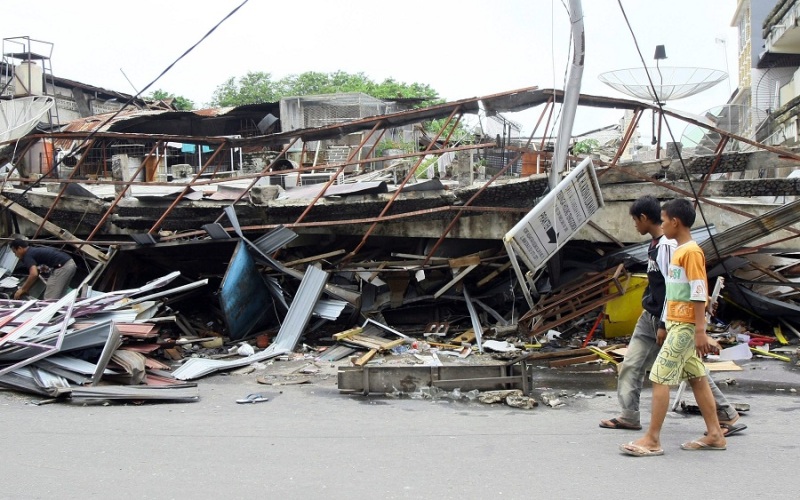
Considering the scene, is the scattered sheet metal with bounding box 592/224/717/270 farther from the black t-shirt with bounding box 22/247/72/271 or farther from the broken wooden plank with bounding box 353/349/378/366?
the black t-shirt with bounding box 22/247/72/271

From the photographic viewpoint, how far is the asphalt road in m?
3.81

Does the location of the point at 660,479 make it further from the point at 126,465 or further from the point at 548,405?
the point at 126,465

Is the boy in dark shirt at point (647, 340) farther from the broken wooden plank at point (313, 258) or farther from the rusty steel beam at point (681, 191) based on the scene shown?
the broken wooden plank at point (313, 258)

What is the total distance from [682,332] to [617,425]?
3.62ft

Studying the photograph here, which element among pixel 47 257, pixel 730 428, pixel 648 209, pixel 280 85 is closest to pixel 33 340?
pixel 47 257

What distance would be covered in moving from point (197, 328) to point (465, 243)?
4039 mm

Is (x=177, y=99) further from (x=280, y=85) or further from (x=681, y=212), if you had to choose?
(x=681, y=212)

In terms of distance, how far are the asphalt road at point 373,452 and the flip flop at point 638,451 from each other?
0.04 m

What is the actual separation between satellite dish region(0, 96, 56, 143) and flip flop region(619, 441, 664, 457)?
10.9 meters

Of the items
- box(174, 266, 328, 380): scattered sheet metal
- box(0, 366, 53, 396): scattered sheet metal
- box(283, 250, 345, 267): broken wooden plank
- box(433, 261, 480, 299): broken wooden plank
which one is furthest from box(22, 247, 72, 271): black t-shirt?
box(433, 261, 480, 299): broken wooden plank

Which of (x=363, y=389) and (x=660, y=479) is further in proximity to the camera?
(x=363, y=389)

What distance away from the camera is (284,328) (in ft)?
29.7

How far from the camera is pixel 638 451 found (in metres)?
4.29

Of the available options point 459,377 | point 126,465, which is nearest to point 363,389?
point 459,377
